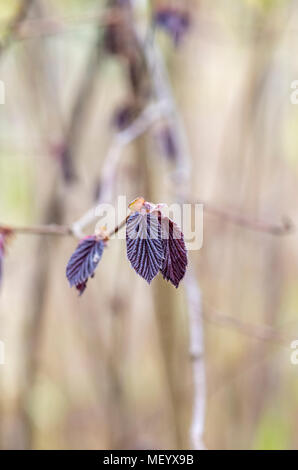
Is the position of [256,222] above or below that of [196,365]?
above

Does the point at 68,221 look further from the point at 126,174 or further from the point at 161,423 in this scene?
the point at 161,423

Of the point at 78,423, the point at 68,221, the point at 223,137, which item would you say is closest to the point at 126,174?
the point at 68,221

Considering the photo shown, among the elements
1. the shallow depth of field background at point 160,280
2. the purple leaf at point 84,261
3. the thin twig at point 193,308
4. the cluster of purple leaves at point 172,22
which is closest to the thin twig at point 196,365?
the thin twig at point 193,308

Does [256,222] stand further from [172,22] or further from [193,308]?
[172,22]

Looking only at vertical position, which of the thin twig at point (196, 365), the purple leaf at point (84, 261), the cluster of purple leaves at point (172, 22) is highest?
the cluster of purple leaves at point (172, 22)

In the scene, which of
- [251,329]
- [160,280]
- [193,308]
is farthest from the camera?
[160,280]

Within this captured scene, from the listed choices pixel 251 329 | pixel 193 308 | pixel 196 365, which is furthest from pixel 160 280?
pixel 196 365

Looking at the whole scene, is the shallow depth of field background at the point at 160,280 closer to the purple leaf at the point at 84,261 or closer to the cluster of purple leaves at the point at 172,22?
the cluster of purple leaves at the point at 172,22
